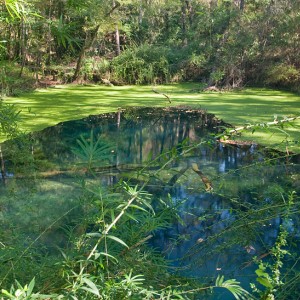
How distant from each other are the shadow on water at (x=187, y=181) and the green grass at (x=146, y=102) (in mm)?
306

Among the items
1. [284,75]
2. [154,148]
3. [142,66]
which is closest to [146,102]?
[142,66]

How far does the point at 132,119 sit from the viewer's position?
6.84 metres

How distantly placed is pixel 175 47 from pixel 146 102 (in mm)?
4088

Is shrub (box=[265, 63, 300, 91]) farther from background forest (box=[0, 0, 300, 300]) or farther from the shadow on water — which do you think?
the shadow on water

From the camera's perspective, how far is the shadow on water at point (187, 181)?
1574mm

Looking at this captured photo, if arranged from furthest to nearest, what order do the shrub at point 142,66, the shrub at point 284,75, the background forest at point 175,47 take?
the shrub at point 142,66
the background forest at point 175,47
the shrub at point 284,75

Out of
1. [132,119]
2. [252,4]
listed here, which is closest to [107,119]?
[132,119]

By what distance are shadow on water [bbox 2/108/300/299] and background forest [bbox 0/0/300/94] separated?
2680mm

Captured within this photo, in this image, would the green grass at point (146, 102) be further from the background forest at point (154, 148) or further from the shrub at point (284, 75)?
the shrub at point (284, 75)

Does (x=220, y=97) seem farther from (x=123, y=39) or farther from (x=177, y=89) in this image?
(x=123, y=39)

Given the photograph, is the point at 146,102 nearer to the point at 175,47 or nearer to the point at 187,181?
the point at 175,47

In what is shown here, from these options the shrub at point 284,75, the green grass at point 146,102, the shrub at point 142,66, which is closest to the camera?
the green grass at point 146,102

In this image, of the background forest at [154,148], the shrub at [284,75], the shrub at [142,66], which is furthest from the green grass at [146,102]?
the shrub at [142,66]

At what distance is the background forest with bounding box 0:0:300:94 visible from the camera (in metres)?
8.88
